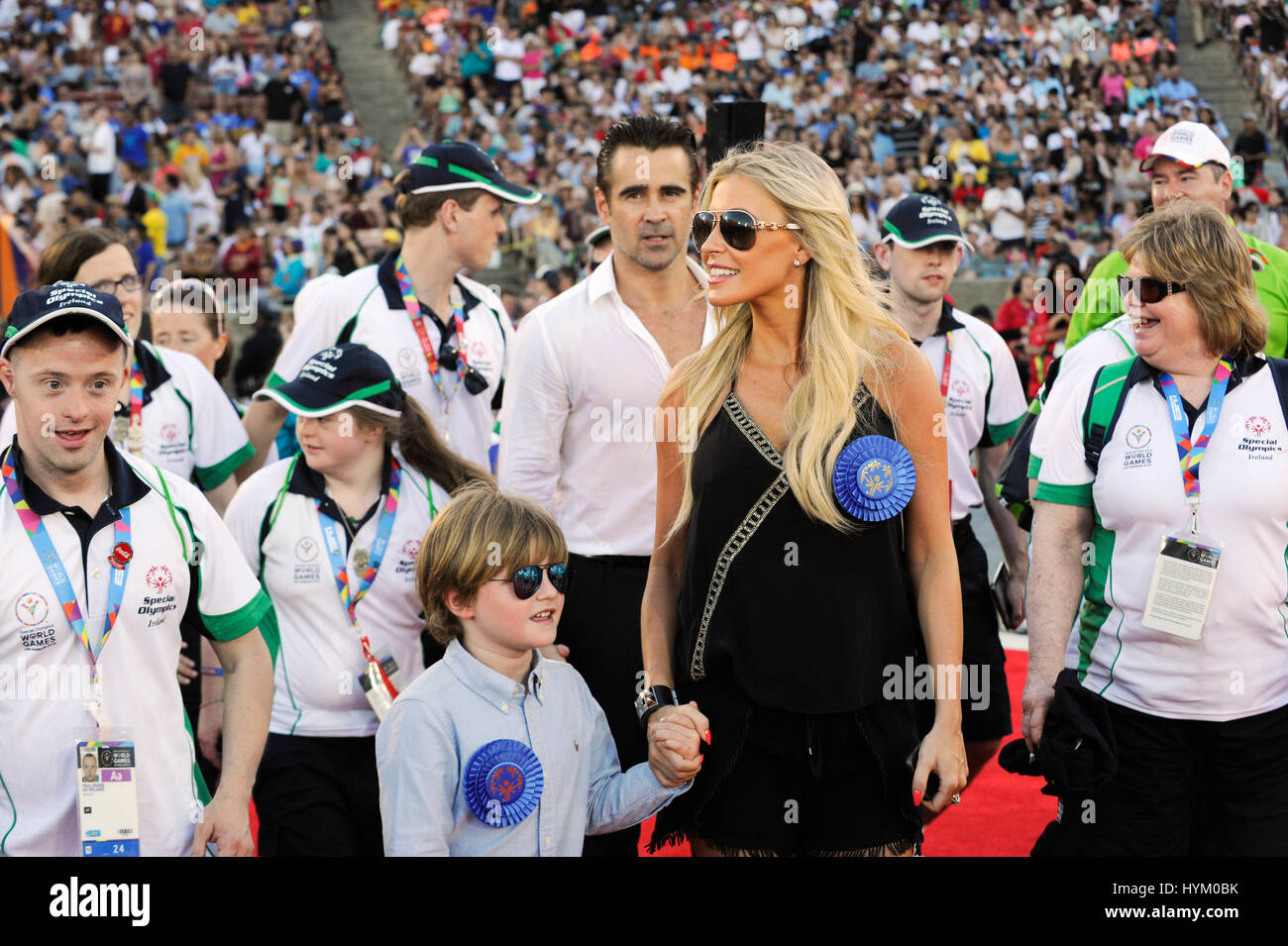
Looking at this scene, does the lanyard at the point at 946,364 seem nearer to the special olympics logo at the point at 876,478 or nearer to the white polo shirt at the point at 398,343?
the white polo shirt at the point at 398,343

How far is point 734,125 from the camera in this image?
6.16 metres

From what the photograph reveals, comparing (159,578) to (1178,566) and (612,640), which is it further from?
(1178,566)

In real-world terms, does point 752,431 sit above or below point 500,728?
above

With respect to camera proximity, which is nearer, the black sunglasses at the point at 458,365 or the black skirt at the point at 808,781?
the black skirt at the point at 808,781

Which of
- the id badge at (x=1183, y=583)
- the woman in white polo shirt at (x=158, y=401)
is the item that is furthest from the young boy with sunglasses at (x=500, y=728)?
the woman in white polo shirt at (x=158, y=401)

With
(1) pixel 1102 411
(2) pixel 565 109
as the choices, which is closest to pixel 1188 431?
(1) pixel 1102 411

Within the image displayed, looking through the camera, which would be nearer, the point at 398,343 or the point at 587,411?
the point at 587,411

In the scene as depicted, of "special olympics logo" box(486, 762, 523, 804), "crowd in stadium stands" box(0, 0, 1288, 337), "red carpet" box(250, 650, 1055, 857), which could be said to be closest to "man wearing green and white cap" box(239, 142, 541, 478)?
"red carpet" box(250, 650, 1055, 857)

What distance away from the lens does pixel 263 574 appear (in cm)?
415

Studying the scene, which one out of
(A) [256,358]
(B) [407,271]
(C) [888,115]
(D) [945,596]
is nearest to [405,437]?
(B) [407,271]

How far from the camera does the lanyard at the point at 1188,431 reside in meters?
3.48

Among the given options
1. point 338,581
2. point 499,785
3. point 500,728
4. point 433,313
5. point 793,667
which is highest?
point 433,313

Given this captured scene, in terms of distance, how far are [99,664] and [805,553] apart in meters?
1.46

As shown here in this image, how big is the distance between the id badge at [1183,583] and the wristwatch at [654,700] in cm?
120
